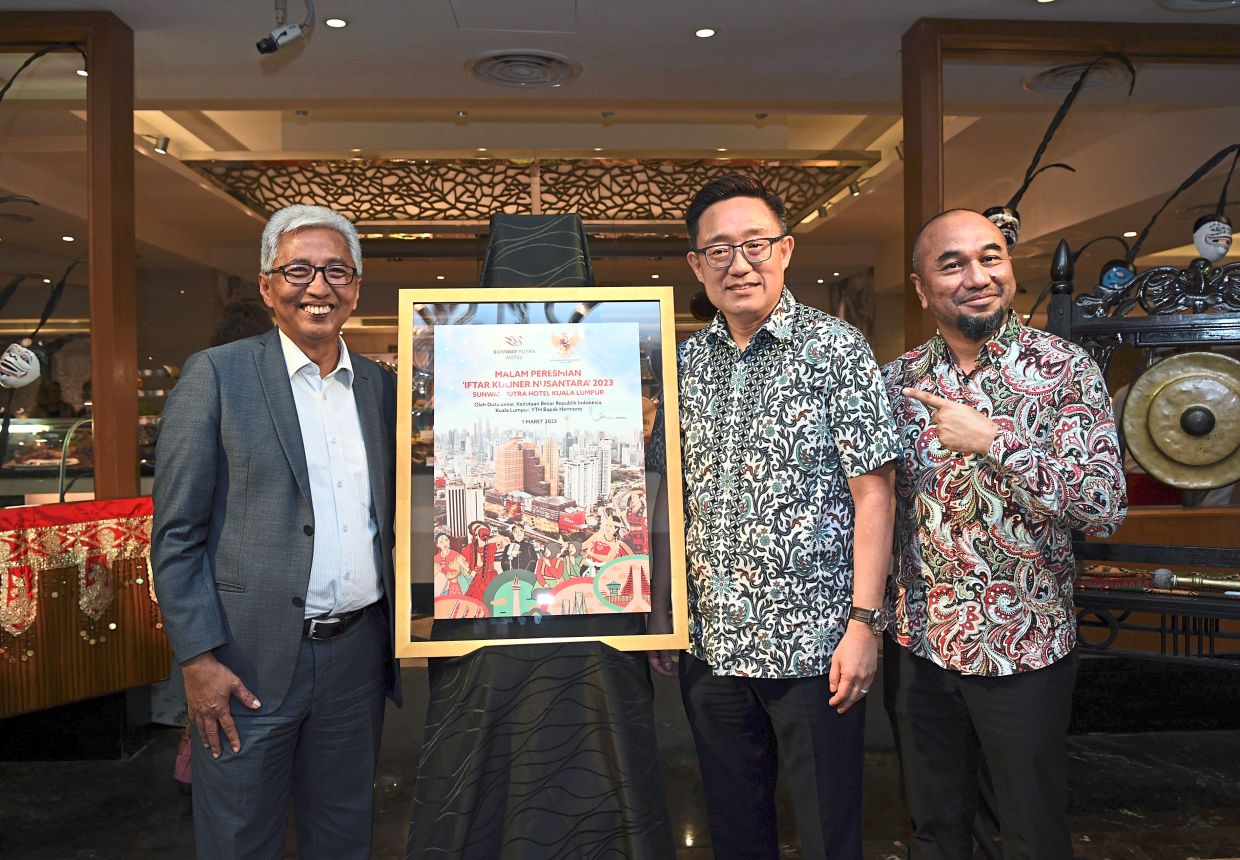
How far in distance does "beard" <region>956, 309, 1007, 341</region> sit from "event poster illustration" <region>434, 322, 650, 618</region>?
0.73 meters

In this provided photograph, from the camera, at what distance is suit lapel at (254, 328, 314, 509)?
5.82 ft

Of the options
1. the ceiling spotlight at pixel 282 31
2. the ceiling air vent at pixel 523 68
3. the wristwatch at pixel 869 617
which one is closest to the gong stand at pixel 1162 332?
the wristwatch at pixel 869 617

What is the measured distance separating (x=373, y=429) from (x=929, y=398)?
114 centimetres

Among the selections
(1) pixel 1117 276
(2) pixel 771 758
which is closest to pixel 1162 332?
(1) pixel 1117 276

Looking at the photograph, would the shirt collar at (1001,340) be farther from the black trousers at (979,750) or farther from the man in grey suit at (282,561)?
the man in grey suit at (282,561)


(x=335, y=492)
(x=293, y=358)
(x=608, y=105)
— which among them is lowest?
(x=335, y=492)

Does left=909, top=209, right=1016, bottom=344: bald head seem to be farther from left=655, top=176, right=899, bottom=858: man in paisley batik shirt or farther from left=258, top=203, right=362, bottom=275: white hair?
left=258, top=203, right=362, bottom=275: white hair

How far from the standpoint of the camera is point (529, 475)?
5.67 feet

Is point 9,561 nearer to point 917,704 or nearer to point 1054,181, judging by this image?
point 917,704

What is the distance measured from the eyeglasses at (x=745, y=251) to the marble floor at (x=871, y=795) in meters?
1.91

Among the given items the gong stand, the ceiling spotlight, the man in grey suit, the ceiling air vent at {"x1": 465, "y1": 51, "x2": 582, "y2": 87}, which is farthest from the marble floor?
the ceiling air vent at {"x1": 465, "y1": 51, "x2": 582, "y2": 87}

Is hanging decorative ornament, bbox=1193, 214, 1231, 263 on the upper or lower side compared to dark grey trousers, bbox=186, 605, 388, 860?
upper

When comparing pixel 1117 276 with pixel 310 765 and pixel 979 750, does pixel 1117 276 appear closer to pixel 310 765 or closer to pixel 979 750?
pixel 979 750

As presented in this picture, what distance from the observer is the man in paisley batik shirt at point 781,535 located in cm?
175
